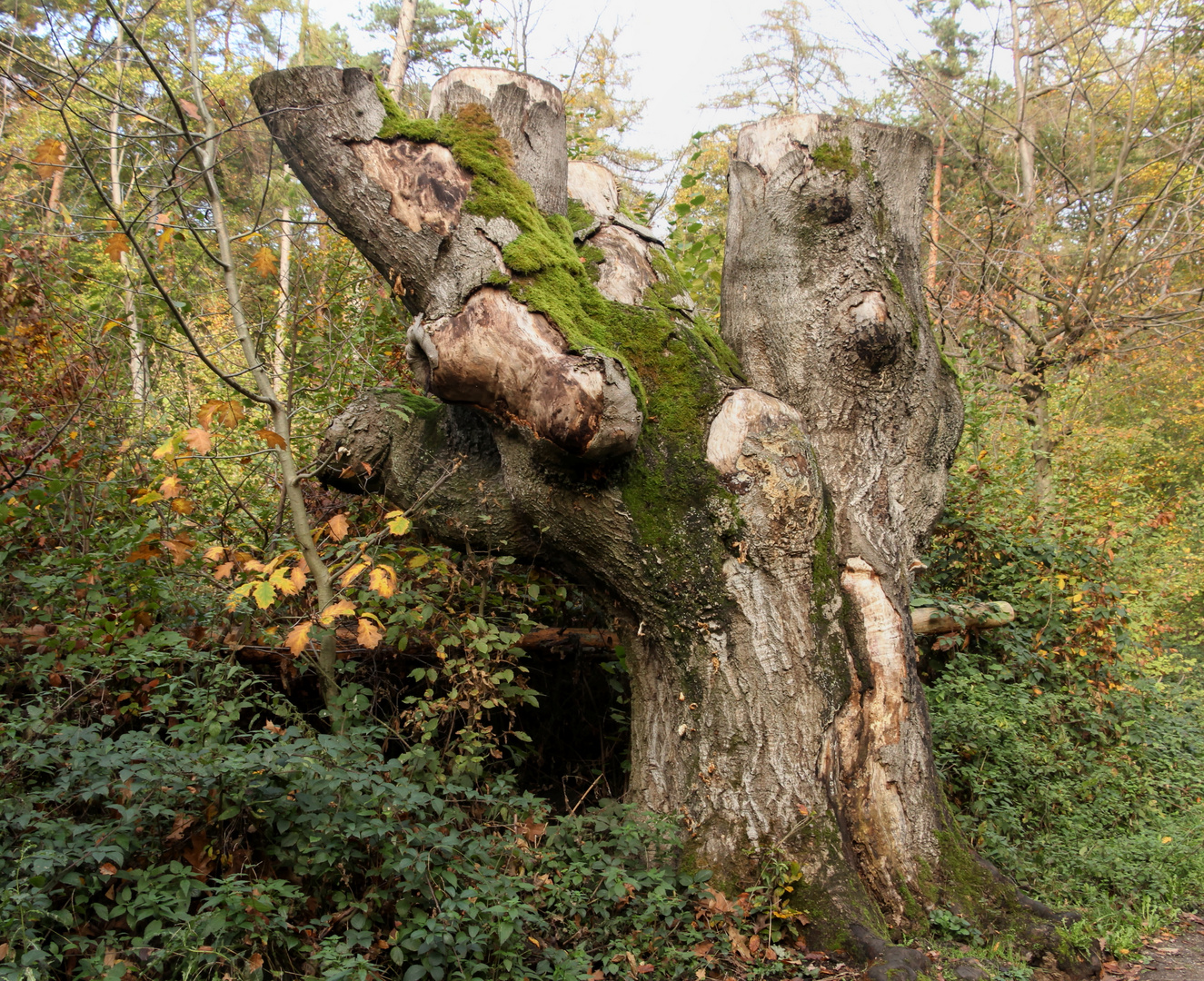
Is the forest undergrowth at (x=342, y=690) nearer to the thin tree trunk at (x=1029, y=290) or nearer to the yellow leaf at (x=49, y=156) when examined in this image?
the yellow leaf at (x=49, y=156)

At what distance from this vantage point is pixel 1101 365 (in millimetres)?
11000

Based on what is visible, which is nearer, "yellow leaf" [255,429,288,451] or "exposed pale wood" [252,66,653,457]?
"exposed pale wood" [252,66,653,457]

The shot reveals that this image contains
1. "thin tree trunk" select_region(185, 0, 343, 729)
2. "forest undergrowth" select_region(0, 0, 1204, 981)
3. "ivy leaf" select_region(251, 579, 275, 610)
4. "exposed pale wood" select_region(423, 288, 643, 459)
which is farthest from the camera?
"thin tree trunk" select_region(185, 0, 343, 729)

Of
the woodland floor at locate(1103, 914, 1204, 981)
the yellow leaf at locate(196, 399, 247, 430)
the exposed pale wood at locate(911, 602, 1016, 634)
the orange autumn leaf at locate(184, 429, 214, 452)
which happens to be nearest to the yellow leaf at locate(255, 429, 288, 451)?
the yellow leaf at locate(196, 399, 247, 430)

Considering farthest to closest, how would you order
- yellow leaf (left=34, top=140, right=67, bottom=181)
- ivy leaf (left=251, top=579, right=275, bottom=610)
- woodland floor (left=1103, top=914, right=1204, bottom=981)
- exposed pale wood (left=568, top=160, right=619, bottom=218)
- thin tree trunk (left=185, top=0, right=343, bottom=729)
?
exposed pale wood (left=568, top=160, right=619, bottom=218) → thin tree trunk (left=185, top=0, right=343, bottom=729) → woodland floor (left=1103, top=914, right=1204, bottom=981) → yellow leaf (left=34, top=140, right=67, bottom=181) → ivy leaf (left=251, top=579, right=275, bottom=610)

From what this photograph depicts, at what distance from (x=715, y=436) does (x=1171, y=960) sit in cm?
331

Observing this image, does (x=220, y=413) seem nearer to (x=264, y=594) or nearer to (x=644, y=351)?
(x=264, y=594)

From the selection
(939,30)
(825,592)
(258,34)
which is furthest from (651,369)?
(939,30)

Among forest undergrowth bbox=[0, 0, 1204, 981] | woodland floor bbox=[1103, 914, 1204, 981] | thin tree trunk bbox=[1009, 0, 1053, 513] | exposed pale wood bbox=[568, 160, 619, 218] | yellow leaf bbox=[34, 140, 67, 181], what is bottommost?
woodland floor bbox=[1103, 914, 1204, 981]

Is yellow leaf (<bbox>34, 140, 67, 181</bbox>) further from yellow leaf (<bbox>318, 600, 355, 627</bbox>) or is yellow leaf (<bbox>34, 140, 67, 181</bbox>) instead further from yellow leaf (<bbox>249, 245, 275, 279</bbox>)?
yellow leaf (<bbox>318, 600, 355, 627</bbox>)

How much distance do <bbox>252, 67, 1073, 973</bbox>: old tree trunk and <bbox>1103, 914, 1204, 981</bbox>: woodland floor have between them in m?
0.57

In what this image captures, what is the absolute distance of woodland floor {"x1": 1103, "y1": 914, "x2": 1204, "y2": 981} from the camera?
139 inches

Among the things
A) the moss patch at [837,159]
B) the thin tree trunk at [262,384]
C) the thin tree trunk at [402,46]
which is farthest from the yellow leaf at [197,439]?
the thin tree trunk at [402,46]

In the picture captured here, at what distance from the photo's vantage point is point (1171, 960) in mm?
3746
